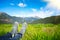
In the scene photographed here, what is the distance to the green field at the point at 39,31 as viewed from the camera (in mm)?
1804

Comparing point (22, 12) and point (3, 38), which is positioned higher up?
point (22, 12)

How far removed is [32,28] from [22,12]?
0.23 metres

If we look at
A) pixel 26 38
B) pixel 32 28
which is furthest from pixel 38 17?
pixel 26 38

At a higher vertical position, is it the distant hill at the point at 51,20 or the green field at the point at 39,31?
the distant hill at the point at 51,20

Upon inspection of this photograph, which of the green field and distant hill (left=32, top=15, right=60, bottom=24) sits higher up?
distant hill (left=32, top=15, right=60, bottom=24)

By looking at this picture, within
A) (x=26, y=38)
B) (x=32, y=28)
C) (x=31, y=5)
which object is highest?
(x=31, y=5)

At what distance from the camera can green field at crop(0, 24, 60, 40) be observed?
1804mm

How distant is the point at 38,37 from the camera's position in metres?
1.82

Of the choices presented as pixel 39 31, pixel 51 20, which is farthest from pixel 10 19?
pixel 51 20

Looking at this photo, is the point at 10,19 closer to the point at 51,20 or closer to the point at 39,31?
the point at 39,31

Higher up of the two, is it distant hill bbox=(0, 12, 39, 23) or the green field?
distant hill bbox=(0, 12, 39, 23)

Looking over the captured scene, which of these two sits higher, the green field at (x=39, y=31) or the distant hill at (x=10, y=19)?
the distant hill at (x=10, y=19)

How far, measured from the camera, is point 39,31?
1828 millimetres

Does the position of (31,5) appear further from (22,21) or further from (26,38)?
(26,38)
